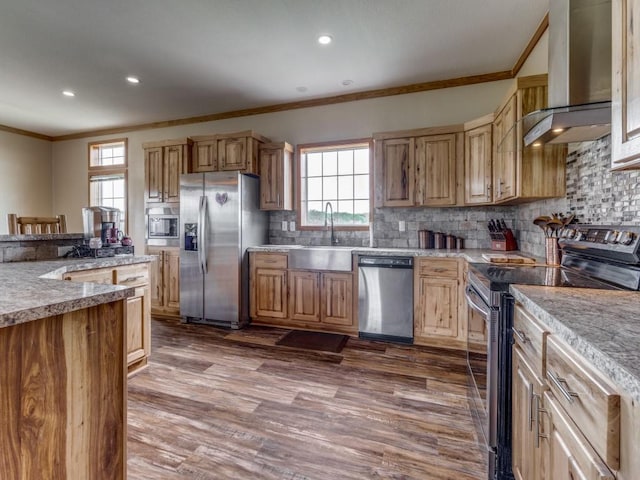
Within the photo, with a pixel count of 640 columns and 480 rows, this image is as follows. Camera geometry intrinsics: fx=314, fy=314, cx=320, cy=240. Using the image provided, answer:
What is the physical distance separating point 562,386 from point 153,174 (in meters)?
4.86

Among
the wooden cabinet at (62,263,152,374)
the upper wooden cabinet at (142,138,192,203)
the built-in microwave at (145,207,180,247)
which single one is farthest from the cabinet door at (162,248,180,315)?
the wooden cabinet at (62,263,152,374)

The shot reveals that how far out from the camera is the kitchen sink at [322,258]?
11.3 ft

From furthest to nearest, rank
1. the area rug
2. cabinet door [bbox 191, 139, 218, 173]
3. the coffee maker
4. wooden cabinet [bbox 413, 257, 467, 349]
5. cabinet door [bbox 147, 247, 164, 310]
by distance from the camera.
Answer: cabinet door [bbox 147, 247, 164, 310]
cabinet door [bbox 191, 139, 218, 173]
the area rug
wooden cabinet [bbox 413, 257, 467, 349]
the coffee maker

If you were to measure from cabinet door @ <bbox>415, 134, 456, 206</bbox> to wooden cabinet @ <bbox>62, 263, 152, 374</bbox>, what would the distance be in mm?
2838

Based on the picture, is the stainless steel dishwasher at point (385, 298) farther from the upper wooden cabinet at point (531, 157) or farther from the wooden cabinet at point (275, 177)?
the wooden cabinet at point (275, 177)

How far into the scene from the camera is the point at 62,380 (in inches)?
44.6

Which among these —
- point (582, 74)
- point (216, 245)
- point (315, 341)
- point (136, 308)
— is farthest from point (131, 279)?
point (582, 74)

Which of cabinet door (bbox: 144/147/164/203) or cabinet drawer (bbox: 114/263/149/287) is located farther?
cabinet door (bbox: 144/147/164/203)

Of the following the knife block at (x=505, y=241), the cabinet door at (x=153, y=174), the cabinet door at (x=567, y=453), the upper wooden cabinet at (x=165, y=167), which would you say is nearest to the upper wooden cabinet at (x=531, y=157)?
the knife block at (x=505, y=241)

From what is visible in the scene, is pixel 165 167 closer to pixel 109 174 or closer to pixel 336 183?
pixel 109 174

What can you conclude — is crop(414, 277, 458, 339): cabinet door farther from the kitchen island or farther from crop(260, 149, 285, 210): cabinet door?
the kitchen island

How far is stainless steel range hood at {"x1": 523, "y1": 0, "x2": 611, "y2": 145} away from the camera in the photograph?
1541mm

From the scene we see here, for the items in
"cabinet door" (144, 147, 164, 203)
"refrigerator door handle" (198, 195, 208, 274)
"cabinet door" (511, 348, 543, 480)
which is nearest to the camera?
"cabinet door" (511, 348, 543, 480)

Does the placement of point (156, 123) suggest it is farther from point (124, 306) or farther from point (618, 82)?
point (618, 82)
